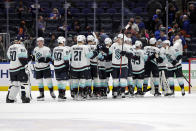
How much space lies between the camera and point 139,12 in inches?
712

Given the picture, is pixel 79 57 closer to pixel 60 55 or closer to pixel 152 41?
pixel 60 55

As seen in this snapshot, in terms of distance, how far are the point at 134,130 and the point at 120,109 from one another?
3.15m

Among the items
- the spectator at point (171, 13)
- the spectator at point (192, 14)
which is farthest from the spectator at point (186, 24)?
the spectator at point (171, 13)

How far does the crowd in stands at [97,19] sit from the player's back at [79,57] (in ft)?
11.1

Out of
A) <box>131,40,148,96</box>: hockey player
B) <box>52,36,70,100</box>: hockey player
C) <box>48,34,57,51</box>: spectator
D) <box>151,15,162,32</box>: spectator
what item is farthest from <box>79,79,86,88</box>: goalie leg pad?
<box>151,15,162,32</box>: spectator

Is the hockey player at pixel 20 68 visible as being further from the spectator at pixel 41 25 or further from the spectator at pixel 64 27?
the spectator at pixel 64 27

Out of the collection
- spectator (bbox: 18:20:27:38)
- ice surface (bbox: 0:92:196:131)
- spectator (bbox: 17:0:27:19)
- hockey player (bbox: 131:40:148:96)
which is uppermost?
spectator (bbox: 17:0:27:19)

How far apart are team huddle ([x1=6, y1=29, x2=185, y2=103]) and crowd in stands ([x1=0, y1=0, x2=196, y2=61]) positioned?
209cm

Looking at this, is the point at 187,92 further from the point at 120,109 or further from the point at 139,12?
the point at 120,109

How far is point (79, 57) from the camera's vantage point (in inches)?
511

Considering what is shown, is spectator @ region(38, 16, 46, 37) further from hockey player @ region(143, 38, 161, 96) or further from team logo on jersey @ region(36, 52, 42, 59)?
hockey player @ region(143, 38, 161, 96)

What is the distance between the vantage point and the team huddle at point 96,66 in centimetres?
1239

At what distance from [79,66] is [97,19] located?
15.2 ft

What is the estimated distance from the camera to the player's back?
12961mm
